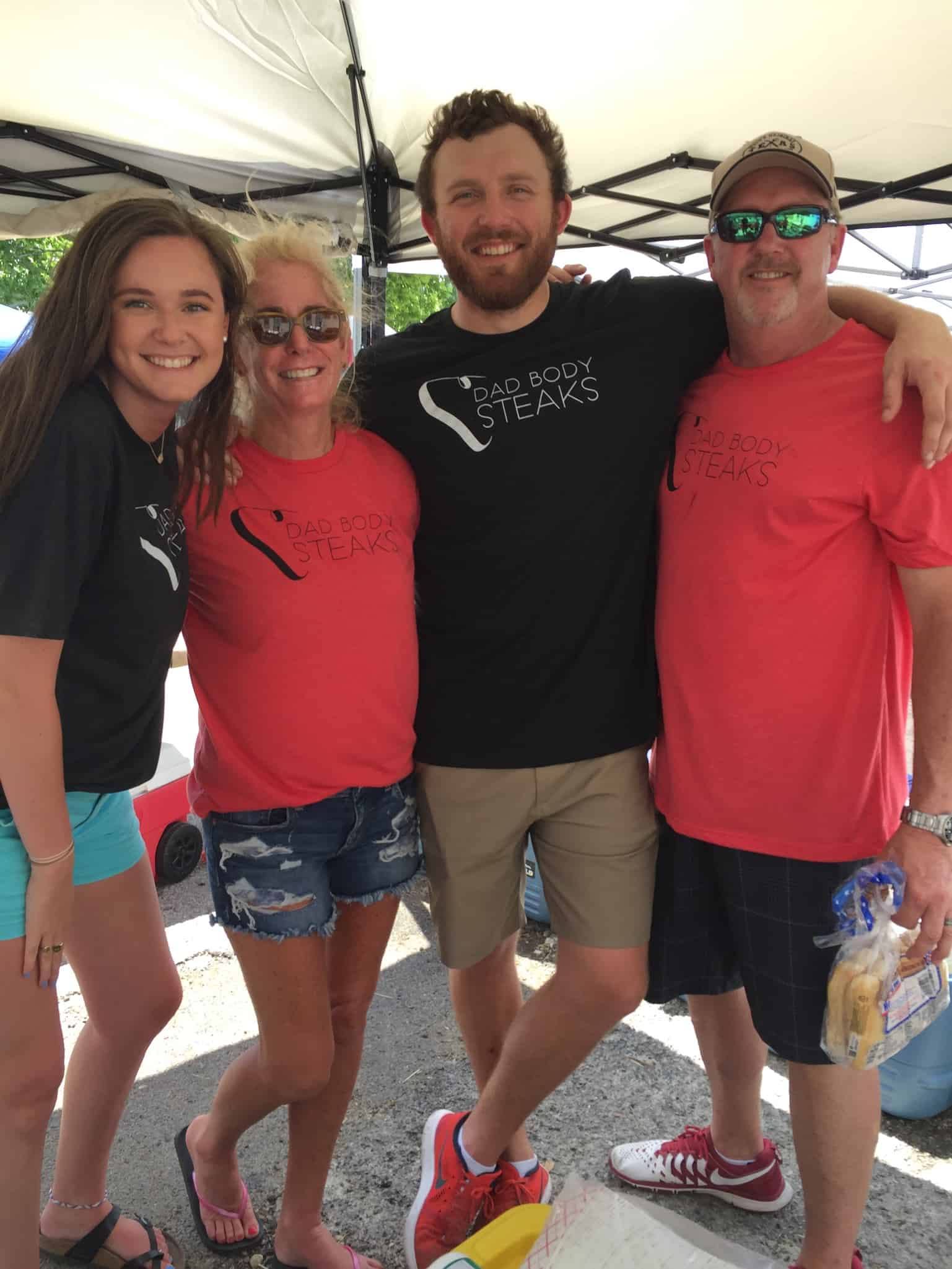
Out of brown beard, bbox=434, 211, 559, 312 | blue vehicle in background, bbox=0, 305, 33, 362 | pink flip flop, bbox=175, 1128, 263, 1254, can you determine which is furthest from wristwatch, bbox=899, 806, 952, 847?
blue vehicle in background, bbox=0, 305, 33, 362

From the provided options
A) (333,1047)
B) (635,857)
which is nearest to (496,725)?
(635,857)

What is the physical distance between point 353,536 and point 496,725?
0.54m

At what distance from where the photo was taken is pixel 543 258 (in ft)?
7.05

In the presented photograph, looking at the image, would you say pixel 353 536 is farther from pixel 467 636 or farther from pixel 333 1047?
pixel 333 1047

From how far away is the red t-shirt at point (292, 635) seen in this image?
1872mm

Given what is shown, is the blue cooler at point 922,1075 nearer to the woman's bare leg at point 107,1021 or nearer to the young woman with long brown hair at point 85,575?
the woman's bare leg at point 107,1021

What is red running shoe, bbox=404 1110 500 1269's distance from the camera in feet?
7.27

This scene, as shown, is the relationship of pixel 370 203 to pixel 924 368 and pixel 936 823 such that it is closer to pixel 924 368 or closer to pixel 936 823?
pixel 924 368

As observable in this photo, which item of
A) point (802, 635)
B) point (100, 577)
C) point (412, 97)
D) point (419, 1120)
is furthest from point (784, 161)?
point (412, 97)

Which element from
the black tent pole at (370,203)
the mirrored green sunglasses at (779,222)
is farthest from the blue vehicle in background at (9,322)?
the mirrored green sunglasses at (779,222)

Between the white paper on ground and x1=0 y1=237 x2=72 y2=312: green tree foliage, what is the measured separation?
18788mm

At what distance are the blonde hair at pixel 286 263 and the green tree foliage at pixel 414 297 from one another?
17758 mm

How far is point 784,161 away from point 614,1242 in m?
1.99

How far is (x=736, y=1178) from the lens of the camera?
7.80ft
